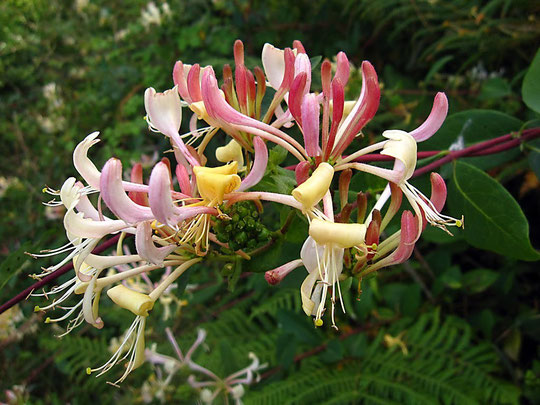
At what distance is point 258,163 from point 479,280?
1044mm

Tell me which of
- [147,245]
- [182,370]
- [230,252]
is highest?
[147,245]

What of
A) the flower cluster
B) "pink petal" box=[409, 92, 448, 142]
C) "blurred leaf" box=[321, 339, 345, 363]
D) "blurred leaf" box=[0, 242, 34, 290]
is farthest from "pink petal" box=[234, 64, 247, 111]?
"blurred leaf" box=[321, 339, 345, 363]

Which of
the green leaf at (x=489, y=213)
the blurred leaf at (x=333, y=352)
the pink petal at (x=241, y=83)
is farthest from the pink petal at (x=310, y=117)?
the blurred leaf at (x=333, y=352)

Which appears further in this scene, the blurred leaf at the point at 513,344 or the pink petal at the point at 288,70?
the blurred leaf at the point at 513,344

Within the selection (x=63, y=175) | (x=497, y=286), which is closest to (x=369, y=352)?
(x=497, y=286)

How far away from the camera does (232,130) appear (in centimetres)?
54

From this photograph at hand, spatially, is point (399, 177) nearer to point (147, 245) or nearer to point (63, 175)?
point (147, 245)

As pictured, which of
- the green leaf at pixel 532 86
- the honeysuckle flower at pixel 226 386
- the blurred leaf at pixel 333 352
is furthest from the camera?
the blurred leaf at pixel 333 352

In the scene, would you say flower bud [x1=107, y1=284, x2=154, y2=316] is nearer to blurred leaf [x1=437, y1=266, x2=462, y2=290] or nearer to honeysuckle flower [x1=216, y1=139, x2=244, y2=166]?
honeysuckle flower [x1=216, y1=139, x2=244, y2=166]

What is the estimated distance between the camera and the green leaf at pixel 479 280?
1.26 metres

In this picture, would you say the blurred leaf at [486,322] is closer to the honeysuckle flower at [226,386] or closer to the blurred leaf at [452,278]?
the blurred leaf at [452,278]

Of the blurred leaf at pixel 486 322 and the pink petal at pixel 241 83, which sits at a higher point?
the pink petal at pixel 241 83

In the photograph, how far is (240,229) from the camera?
1.73 feet

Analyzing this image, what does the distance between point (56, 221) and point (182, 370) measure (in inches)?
36.2
